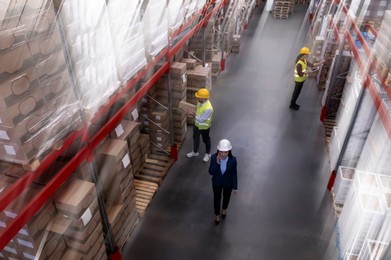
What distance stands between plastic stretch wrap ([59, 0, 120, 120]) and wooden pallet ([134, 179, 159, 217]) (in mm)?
2589

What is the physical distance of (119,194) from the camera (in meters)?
4.77

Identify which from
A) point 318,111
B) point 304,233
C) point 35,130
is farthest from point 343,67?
point 35,130

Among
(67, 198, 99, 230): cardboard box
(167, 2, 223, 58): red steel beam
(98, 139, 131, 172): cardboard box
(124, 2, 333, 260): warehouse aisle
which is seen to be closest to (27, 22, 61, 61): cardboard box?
(98, 139, 131, 172): cardboard box

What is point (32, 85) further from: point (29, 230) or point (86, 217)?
point (86, 217)

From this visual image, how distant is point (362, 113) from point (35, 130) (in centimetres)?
528

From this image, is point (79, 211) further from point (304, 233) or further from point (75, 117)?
point (304, 233)

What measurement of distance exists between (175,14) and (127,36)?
240 cm

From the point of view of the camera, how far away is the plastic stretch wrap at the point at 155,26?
4.87 m

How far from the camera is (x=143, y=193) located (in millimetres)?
6039

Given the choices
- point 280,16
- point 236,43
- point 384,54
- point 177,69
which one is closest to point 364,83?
point 384,54

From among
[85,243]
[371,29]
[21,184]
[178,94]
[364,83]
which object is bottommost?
[85,243]

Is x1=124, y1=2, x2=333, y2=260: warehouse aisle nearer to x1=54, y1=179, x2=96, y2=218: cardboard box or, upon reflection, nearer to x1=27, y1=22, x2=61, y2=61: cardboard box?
x1=54, y1=179, x2=96, y2=218: cardboard box

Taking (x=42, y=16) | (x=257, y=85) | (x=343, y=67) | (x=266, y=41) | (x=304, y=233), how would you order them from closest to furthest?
1. (x=42, y=16)
2. (x=304, y=233)
3. (x=343, y=67)
4. (x=257, y=85)
5. (x=266, y=41)

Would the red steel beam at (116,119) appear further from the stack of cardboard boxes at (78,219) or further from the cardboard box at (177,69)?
the cardboard box at (177,69)
